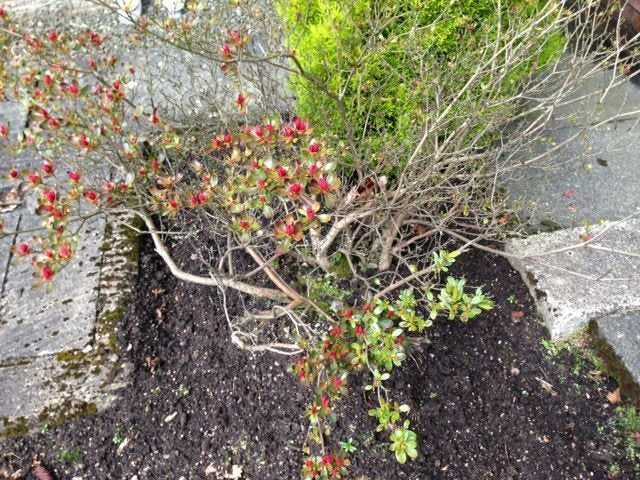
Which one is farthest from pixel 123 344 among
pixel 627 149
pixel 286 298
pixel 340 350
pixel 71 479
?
pixel 627 149

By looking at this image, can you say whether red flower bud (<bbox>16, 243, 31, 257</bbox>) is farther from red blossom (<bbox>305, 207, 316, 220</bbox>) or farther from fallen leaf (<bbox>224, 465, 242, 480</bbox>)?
fallen leaf (<bbox>224, 465, 242, 480</bbox>)

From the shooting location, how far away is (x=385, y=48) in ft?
6.89

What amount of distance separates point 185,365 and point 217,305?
31 cm

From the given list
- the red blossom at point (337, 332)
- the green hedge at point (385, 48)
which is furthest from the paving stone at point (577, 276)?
the red blossom at point (337, 332)

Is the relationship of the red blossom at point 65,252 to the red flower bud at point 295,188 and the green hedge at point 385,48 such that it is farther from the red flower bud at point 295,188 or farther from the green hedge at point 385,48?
the green hedge at point 385,48

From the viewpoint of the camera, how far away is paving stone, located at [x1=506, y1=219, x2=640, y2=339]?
90.7 inches

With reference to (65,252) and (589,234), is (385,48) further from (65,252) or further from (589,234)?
(65,252)

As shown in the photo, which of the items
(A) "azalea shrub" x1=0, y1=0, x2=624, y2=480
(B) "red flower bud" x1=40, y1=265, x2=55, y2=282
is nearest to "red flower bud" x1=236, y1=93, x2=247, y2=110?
(A) "azalea shrub" x1=0, y1=0, x2=624, y2=480

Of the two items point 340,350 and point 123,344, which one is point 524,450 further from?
point 123,344

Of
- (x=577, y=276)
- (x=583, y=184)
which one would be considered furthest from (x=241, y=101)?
(x=583, y=184)

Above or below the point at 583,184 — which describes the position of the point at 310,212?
below

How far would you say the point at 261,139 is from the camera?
1.70 meters

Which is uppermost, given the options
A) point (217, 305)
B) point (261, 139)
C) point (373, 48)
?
point (373, 48)

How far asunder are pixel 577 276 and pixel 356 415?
1195mm
